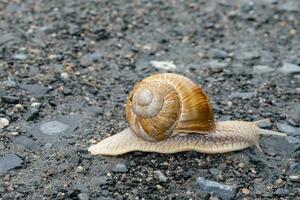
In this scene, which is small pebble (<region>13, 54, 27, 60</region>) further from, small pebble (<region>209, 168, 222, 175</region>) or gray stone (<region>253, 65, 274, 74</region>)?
small pebble (<region>209, 168, 222, 175</region>)

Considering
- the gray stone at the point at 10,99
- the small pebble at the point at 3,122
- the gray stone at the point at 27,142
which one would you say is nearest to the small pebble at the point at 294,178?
the gray stone at the point at 27,142

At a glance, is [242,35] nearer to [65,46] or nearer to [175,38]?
[175,38]

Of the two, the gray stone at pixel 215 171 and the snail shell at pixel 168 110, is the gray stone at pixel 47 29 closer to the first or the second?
the snail shell at pixel 168 110

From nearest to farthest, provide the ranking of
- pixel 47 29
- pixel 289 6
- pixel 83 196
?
pixel 83 196, pixel 47 29, pixel 289 6

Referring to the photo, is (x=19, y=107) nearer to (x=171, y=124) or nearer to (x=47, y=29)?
(x=171, y=124)

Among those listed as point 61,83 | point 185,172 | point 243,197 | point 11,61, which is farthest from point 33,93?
point 243,197

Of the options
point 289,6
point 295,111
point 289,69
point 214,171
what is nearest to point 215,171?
point 214,171
